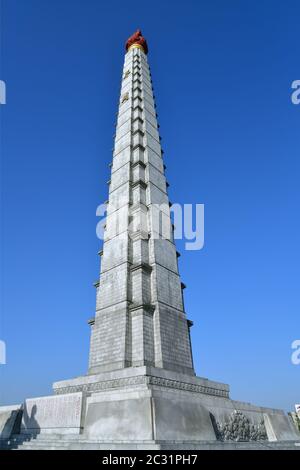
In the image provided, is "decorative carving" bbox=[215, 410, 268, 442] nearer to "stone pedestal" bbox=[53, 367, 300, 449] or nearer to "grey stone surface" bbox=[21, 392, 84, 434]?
"stone pedestal" bbox=[53, 367, 300, 449]

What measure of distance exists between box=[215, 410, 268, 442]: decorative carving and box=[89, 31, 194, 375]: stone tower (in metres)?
2.62

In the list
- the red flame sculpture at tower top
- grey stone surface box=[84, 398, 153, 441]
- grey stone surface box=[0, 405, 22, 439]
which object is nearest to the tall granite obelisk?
grey stone surface box=[84, 398, 153, 441]

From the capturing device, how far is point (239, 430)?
1355 centimetres

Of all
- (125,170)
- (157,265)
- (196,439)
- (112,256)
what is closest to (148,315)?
(157,265)

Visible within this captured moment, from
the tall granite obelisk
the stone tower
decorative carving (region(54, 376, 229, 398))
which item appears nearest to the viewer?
the tall granite obelisk

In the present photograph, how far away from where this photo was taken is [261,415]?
621 inches

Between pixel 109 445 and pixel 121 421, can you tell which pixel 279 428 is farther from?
pixel 109 445

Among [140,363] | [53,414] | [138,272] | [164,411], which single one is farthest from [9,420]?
[138,272]

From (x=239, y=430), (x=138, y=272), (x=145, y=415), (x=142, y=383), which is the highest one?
(x=138, y=272)

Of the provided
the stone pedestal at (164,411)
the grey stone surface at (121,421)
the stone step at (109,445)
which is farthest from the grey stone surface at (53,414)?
the grey stone surface at (121,421)

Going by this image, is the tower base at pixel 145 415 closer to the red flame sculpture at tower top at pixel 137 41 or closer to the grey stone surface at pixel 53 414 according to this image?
the grey stone surface at pixel 53 414

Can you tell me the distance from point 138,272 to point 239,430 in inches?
326

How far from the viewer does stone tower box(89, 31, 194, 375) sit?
14.5m

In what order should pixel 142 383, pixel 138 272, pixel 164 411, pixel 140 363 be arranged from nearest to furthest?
pixel 164 411 → pixel 142 383 → pixel 140 363 → pixel 138 272
